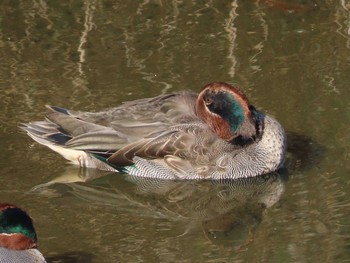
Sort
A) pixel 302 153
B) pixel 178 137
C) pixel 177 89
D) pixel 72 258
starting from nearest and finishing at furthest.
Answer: pixel 72 258 < pixel 178 137 < pixel 302 153 < pixel 177 89

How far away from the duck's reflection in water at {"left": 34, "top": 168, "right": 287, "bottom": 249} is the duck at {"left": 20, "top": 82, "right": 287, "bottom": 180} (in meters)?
0.10

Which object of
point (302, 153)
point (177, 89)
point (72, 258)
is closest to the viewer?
point (72, 258)

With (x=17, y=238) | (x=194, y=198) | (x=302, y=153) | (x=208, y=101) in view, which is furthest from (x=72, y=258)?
(x=302, y=153)

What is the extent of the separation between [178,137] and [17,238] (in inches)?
99.5

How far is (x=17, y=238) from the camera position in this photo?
8.39 meters

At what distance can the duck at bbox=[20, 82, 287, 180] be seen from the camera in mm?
10547

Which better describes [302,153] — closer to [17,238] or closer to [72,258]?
[72,258]

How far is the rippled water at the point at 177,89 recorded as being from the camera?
930cm

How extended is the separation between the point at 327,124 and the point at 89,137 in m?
2.09

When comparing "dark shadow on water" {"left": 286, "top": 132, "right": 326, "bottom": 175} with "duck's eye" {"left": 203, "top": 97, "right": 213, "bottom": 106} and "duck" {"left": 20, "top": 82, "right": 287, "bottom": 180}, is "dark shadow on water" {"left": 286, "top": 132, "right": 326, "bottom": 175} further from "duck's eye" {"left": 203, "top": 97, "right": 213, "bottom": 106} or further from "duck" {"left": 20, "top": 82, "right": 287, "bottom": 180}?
"duck's eye" {"left": 203, "top": 97, "right": 213, "bottom": 106}

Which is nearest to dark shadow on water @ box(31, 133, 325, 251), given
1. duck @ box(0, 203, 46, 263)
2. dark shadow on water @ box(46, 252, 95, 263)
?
dark shadow on water @ box(46, 252, 95, 263)

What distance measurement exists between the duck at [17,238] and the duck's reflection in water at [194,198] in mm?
1503

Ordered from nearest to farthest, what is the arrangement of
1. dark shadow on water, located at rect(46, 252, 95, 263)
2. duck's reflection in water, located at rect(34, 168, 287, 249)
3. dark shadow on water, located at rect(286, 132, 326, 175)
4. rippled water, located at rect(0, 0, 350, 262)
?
dark shadow on water, located at rect(46, 252, 95, 263), rippled water, located at rect(0, 0, 350, 262), duck's reflection in water, located at rect(34, 168, 287, 249), dark shadow on water, located at rect(286, 132, 326, 175)

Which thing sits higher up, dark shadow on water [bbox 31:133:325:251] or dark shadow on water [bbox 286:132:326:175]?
dark shadow on water [bbox 286:132:326:175]
